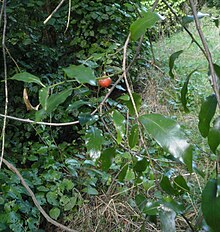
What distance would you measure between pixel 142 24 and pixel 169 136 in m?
0.17

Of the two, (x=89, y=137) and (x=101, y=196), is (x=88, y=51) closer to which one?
(x=101, y=196)

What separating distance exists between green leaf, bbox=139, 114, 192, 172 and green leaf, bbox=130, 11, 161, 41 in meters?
0.13

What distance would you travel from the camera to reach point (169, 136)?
1.42 feet

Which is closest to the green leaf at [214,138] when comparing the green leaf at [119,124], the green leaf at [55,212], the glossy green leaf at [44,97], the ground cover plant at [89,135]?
the ground cover plant at [89,135]

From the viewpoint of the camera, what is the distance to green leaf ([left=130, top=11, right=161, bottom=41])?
19.8 inches

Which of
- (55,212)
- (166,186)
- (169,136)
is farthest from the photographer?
(55,212)

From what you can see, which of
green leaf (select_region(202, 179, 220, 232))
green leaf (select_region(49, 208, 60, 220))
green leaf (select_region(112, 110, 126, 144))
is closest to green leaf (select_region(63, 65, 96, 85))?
green leaf (select_region(112, 110, 126, 144))

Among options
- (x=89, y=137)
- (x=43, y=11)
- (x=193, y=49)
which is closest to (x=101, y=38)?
(x=43, y=11)

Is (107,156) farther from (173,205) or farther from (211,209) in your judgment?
(211,209)

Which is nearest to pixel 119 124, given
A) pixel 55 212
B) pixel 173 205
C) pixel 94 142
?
pixel 94 142

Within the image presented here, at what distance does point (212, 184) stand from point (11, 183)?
3.79 feet

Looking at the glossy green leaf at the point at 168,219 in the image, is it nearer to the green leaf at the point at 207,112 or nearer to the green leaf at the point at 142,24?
the green leaf at the point at 207,112

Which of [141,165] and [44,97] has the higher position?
[44,97]

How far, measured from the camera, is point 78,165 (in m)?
1.79
